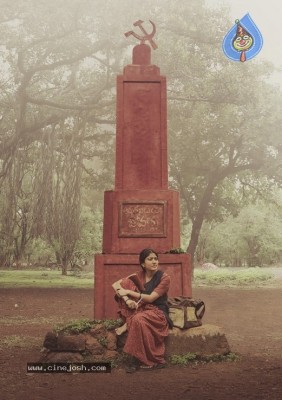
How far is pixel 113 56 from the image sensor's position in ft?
54.8

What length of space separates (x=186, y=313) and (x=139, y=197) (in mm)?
2229

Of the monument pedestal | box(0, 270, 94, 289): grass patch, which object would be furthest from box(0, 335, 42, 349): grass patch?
box(0, 270, 94, 289): grass patch

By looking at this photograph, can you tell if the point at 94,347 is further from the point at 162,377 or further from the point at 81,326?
the point at 162,377

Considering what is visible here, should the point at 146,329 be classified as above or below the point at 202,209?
below

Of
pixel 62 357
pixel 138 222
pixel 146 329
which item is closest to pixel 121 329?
pixel 146 329

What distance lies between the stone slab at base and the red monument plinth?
4.74 ft

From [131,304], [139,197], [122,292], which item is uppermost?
[139,197]

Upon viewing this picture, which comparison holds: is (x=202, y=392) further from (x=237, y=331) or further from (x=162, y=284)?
(x=237, y=331)

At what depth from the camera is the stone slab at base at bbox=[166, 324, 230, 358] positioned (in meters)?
5.77

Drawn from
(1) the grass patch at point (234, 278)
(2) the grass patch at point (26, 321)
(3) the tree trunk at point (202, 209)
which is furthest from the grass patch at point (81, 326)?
(1) the grass patch at point (234, 278)

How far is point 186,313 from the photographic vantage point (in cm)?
593

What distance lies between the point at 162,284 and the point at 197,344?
0.87 meters

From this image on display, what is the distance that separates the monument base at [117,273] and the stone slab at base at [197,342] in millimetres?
1402

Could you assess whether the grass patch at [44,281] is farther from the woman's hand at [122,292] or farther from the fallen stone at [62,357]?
the woman's hand at [122,292]
